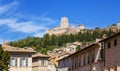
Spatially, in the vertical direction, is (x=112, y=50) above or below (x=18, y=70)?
above

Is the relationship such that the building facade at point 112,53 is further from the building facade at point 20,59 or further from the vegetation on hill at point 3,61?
the building facade at point 20,59

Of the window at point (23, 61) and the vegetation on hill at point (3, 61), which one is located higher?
the vegetation on hill at point (3, 61)

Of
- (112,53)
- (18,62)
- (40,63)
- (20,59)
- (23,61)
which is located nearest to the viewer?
(112,53)

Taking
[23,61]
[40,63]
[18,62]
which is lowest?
[40,63]

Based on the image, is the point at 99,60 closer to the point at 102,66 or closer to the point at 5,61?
the point at 102,66

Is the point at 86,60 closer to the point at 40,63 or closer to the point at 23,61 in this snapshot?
the point at 23,61

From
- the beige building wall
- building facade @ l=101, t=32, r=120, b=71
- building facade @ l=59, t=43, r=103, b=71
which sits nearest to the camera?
building facade @ l=101, t=32, r=120, b=71

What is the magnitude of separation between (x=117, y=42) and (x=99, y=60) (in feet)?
24.3

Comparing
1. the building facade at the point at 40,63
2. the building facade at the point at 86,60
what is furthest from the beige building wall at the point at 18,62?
the building facade at the point at 86,60

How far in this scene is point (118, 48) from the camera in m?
50.9

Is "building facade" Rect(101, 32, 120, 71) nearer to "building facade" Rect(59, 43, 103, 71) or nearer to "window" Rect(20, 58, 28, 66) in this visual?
"building facade" Rect(59, 43, 103, 71)

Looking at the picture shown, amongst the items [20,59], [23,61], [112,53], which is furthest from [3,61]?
[23,61]

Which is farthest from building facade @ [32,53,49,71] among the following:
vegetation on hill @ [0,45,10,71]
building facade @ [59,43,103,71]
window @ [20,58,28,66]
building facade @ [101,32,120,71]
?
building facade @ [101,32,120,71]

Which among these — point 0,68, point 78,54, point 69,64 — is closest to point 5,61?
point 0,68
